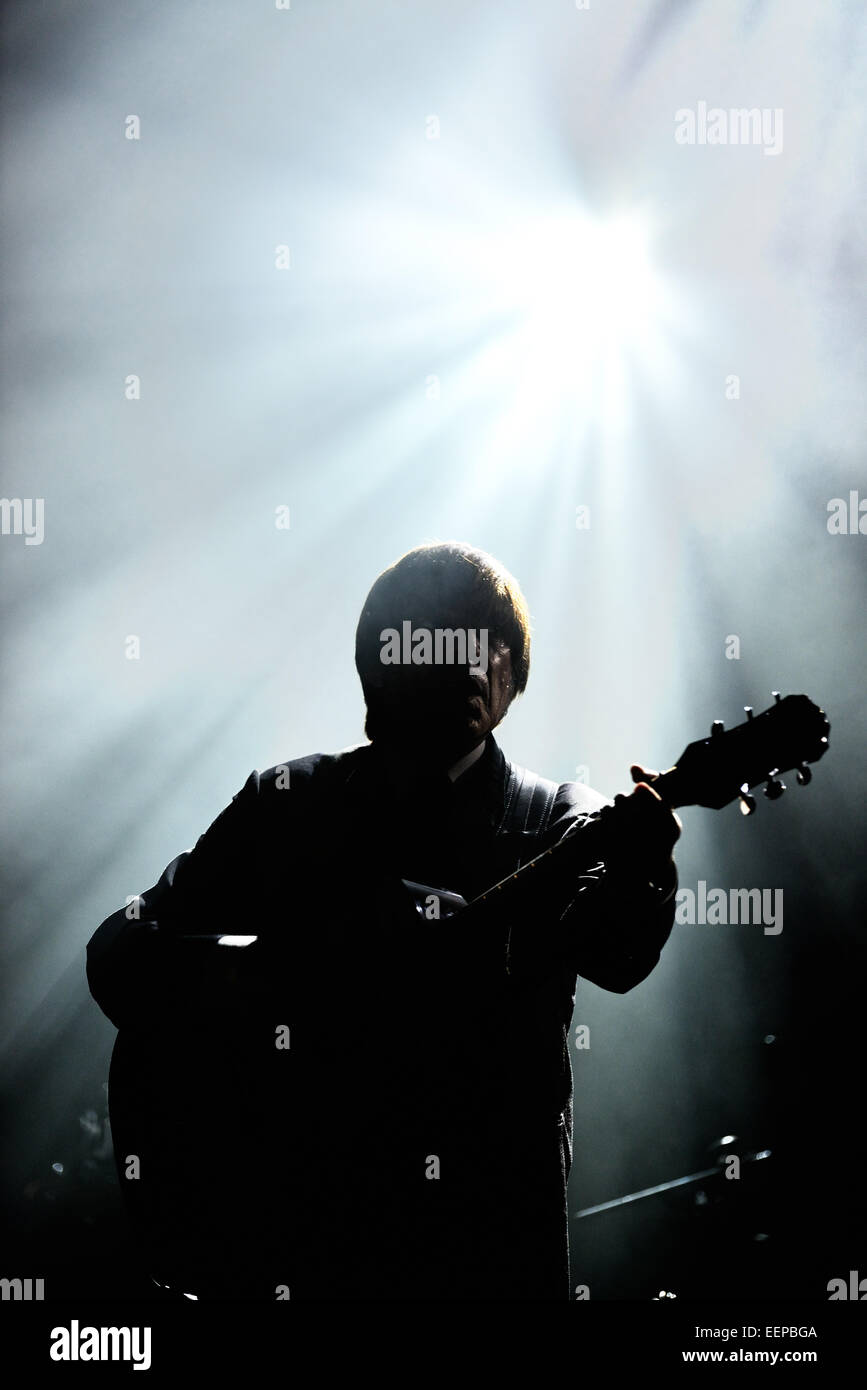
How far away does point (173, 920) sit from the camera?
1333 millimetres

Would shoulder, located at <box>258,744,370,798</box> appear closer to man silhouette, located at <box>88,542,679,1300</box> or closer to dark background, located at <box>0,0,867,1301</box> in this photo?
man silhouette, located at <box>88,542,679,1300</box>

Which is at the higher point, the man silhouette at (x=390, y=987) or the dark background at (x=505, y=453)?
the dark background at (x=505, y=453)

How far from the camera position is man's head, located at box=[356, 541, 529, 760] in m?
1.25

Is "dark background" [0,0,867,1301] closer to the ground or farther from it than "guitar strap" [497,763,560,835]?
farther from it

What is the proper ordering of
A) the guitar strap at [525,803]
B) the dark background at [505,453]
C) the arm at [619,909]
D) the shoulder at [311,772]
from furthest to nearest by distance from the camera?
the dark background at [505,453], the shoulder at [311,772], the guitar strap at [525,803], the arm at [619,909]

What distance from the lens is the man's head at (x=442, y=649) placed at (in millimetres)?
1255

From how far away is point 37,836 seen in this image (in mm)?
3975

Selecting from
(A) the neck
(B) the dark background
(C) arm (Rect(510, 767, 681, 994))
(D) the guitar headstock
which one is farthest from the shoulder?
(B) the dark background

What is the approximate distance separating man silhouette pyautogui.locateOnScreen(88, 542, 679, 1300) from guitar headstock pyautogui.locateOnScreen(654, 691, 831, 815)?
2.0 inches

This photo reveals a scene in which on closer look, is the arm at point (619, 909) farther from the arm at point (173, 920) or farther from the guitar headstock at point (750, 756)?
the arm at point (173, 920)

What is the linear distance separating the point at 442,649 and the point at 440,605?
0.23 feet

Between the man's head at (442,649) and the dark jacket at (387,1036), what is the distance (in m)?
0.08

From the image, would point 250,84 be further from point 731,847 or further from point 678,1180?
point 678,1180

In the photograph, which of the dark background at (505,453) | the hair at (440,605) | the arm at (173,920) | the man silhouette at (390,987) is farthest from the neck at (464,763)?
the dark background at (505,453)
